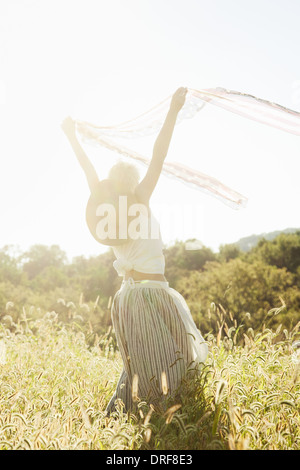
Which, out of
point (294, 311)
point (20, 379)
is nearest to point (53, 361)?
point (20, 379)

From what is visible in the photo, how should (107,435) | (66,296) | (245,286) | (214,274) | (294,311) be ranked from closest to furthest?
(107,435), (294,311), (245,286), (214,274), (66,296)

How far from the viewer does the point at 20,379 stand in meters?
3.70

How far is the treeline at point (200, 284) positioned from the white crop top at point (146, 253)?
789 cm

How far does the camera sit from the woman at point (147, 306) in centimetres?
287

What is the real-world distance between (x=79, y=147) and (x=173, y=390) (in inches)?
81.0

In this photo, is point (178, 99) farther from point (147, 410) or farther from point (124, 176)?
point (147, 410)

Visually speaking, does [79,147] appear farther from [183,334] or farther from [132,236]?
[183,334]

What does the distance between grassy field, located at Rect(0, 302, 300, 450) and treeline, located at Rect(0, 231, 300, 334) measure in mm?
7165

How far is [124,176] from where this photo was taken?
309cm

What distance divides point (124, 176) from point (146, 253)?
62cm

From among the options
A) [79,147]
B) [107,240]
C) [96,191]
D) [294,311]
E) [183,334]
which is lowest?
[294,311]

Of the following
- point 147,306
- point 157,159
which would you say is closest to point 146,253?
point 147,306

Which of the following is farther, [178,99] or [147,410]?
[178,99]

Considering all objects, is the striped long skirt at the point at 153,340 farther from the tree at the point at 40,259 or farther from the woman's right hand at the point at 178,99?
the tree at the point at 40,259
